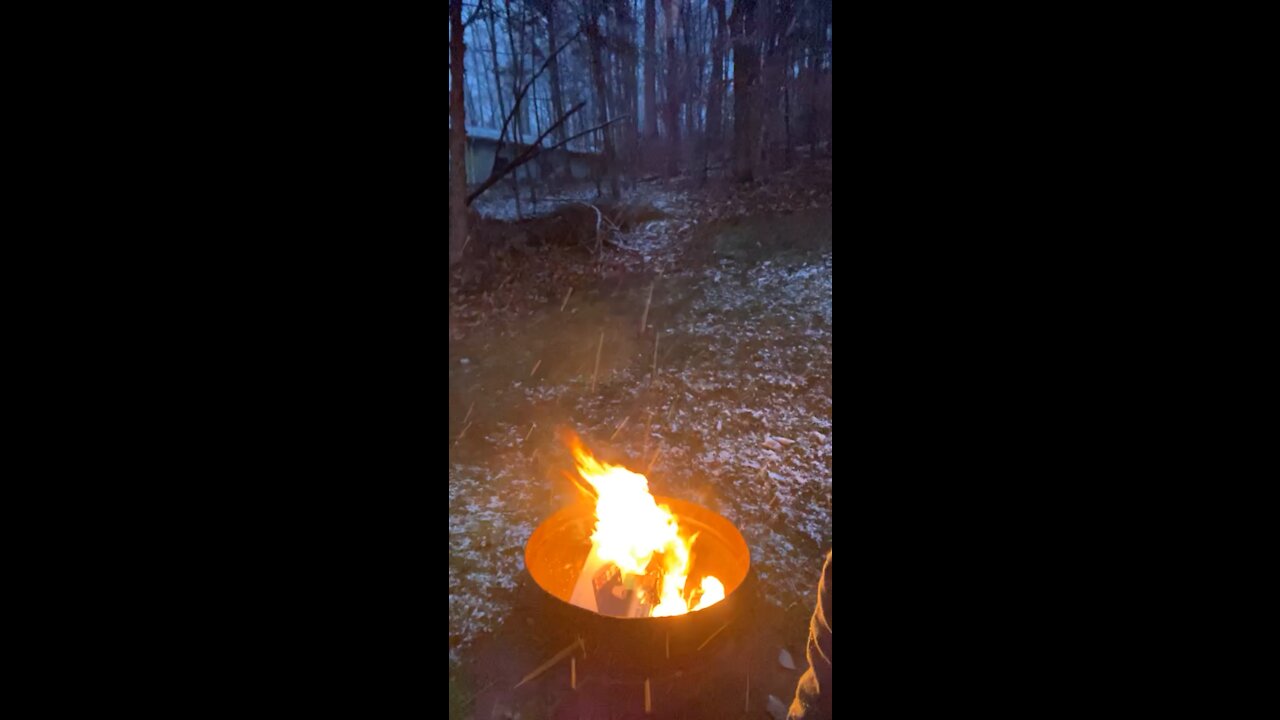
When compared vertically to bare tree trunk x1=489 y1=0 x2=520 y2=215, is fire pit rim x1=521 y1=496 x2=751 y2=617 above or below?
below

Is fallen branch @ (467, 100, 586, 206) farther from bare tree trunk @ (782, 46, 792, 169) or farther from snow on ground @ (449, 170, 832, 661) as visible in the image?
bare tree trunk @ (782, 46, 792, 169)

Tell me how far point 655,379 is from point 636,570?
2414mm

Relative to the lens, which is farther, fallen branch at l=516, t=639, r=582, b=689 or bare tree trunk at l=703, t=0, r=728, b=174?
bare tree trunk at l=703, t=0, r=728, b=174

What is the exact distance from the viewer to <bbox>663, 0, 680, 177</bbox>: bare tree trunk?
513 cm

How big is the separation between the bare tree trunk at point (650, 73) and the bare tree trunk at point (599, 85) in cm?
38

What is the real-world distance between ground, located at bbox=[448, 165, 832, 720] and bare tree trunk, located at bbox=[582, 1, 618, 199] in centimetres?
35

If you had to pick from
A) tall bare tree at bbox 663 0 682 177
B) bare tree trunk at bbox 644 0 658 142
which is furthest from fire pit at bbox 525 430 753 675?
bare tree trunk at bbox 644 0 658 142

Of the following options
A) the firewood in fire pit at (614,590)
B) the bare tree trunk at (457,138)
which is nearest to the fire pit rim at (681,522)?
the firewood in fire pit at (614,590)

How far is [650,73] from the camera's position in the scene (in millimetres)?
5738
